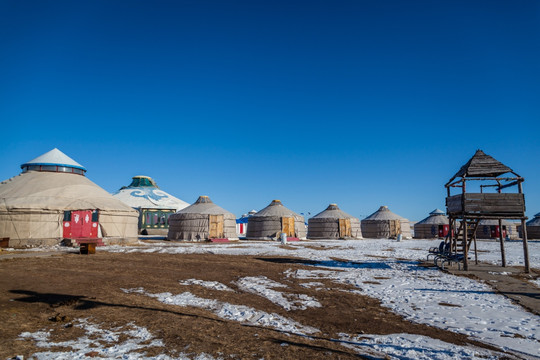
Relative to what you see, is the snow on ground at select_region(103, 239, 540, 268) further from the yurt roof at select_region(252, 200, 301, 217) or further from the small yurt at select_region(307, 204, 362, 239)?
the small yurt at select_region(307, 204, 362, 239)

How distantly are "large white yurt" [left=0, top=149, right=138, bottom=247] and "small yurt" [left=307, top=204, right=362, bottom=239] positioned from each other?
23.9 metres

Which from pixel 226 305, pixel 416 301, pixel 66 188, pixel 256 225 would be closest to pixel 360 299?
pixel 416 301

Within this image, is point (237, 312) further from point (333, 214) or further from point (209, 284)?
point (333, 214)

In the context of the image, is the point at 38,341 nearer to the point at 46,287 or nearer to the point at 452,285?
the point at 46,287

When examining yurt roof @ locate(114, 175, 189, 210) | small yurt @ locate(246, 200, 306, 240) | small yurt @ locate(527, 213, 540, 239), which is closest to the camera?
small yurt @ locate(246, 200, 306, 240)

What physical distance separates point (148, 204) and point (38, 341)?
41.8 meters

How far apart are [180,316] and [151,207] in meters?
40.5

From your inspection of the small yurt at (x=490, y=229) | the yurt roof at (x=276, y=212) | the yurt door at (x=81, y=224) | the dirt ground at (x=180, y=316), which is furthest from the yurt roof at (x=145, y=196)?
the small yurt at (x=490, y=229)

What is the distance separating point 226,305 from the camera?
7.17 m

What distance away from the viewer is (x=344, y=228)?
4444 cm

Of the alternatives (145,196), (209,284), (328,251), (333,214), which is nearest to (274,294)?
(209,284)

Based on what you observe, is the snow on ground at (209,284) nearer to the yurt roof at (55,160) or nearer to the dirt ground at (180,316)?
the dirt ground at (180,316)

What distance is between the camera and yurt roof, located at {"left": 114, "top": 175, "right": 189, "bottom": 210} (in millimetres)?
44625

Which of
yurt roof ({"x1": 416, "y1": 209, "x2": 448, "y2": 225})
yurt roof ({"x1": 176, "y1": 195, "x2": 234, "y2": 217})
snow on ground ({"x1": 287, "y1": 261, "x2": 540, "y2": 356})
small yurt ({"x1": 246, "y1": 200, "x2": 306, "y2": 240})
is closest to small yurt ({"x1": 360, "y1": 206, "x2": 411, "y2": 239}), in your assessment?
yurt roof ({"x1": 416, "y1": 209, "x2": 448, "y2": 225})
